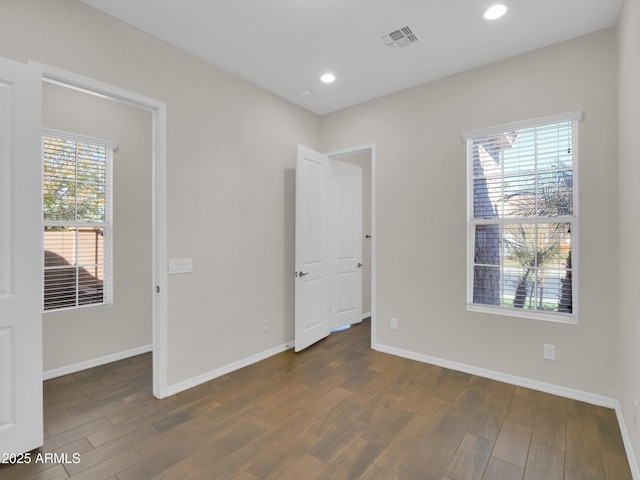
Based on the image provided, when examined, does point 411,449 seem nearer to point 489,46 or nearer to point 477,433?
point 477,433

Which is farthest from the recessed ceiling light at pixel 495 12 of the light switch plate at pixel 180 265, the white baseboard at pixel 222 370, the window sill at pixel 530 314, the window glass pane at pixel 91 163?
the window glass pane at pixel 91 163

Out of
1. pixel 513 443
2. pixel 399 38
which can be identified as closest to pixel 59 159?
pixel 399 38

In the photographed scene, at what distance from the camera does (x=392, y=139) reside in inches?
147

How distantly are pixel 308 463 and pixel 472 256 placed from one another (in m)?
2.31

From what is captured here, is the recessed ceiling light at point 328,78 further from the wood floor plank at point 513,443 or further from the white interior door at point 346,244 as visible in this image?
the wood floor plank at point 513,443

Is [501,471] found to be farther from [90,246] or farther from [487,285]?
[90,246]

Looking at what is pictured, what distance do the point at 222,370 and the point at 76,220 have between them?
2.11 m

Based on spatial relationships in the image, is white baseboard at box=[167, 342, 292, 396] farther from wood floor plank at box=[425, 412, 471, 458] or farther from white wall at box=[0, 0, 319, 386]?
wood floor plank at box=[425, 412, 471, 458]

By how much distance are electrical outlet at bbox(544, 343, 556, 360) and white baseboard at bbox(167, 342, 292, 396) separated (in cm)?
252

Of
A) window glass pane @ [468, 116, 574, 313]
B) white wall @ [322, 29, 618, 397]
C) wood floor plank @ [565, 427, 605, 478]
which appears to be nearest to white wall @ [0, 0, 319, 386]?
white wall @ [322, 29, 618, 397]

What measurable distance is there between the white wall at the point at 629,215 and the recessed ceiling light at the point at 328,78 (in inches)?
86.7

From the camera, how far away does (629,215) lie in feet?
6.95

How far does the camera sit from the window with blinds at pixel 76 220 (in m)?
3.25

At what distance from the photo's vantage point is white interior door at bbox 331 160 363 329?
470 centimetres
